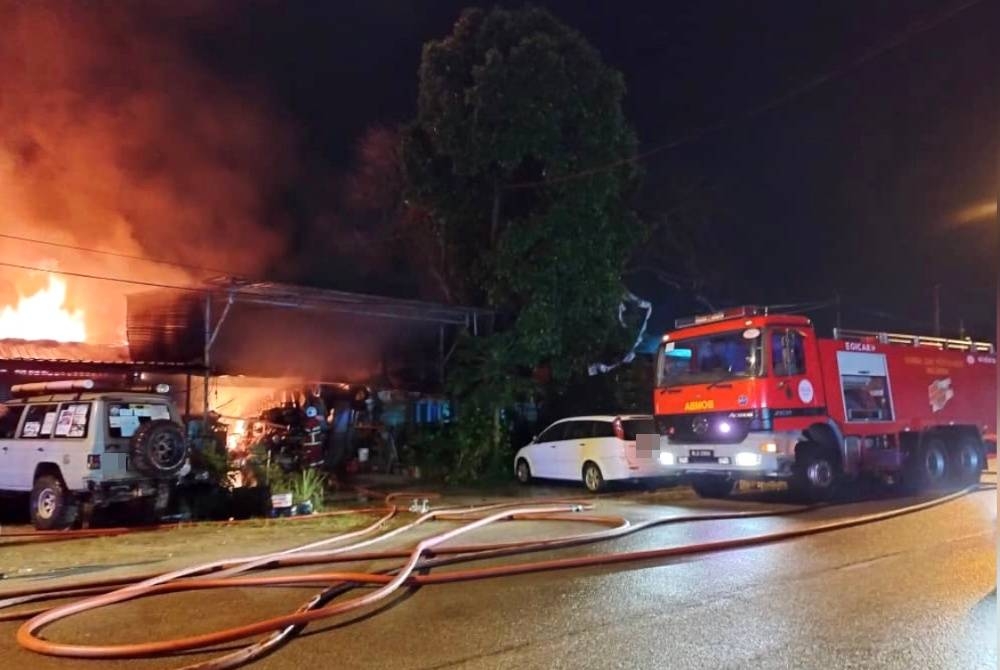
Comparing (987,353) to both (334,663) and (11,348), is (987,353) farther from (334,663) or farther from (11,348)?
(11,348)

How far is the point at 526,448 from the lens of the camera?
17.3 metres

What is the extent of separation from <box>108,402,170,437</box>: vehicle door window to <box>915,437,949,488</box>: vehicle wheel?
12.5 metres

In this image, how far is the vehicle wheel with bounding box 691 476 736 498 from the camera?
1457 centimetres

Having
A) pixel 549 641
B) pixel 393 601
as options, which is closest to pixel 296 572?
pixel 393 601

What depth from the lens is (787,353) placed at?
12.9 meters

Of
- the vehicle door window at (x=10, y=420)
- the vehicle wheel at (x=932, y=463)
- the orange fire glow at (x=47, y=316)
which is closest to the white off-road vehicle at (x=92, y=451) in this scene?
the vehicle door window at (x=10, y=420)

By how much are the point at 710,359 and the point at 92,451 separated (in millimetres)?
9083

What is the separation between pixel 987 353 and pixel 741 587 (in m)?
14.1

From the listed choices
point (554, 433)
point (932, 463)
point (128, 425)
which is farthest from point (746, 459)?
point (128, 425)

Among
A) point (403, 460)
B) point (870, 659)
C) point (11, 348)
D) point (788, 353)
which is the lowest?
point (870, 659)

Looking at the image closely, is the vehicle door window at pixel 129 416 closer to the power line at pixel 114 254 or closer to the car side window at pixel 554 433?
the power line at pixel 114 254

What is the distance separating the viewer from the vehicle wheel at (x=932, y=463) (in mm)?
15062

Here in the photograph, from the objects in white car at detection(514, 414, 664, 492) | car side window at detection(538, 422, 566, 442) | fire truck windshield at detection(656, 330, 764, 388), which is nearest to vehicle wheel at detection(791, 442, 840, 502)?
fire truck windshield at detection(656, 330, 764, 388)

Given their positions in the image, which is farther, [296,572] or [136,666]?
[296,572]
